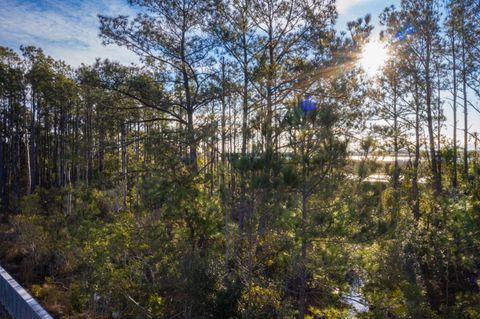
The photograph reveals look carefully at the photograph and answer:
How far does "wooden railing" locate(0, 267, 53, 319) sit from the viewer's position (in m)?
4.25

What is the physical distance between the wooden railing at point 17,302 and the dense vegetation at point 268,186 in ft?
3.11

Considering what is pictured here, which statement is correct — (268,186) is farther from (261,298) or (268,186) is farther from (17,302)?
(17,302)

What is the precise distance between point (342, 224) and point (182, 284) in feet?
7.02

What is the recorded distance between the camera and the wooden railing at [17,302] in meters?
4.25

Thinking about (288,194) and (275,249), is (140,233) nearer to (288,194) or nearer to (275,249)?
(275,249)

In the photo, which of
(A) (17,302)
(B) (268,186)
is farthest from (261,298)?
(A) (17,302)

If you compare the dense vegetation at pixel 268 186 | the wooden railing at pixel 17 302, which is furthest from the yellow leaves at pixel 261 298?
the wooden railing at pixel 17 302

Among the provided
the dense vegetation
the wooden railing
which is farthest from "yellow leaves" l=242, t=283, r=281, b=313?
the wooden railing

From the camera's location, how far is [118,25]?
7566 mm

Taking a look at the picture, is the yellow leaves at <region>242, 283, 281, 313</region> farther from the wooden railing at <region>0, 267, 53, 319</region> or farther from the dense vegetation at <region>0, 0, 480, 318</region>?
the wooden railing at <region>0, 267, 53, 319</region>

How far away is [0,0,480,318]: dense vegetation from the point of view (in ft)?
13.2

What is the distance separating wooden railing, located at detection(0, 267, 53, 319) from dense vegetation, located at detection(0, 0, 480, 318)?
3.11 ft

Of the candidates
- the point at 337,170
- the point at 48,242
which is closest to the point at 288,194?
the point at 337,170

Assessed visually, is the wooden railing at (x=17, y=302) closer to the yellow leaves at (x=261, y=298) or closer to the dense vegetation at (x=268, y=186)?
the dense vegetation at (x=268, y=186)
